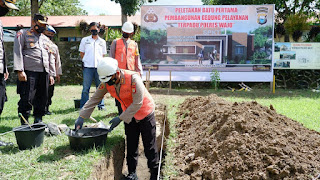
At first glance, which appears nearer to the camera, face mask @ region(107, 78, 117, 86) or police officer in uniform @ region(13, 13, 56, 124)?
face mask @ region(107, 78, 117, 86)

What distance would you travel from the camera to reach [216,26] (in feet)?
36.5

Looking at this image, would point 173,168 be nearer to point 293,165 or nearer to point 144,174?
point 144,174

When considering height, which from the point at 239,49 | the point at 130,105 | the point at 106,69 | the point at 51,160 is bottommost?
the point at 51,160

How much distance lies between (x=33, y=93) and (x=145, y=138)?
6.92 ft

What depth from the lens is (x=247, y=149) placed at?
3479 mm

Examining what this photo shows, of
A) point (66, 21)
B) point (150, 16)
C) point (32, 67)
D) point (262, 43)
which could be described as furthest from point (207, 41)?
point (66, 21)

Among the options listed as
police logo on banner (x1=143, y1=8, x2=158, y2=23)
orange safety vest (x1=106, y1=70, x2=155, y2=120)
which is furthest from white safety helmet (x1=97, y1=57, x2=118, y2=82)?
police logo on banner (x1=143, y1=8, x2=158, y2=23)

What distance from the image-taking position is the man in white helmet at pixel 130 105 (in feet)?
10.6

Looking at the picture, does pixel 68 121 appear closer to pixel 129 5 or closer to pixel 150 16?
pixel 150 16

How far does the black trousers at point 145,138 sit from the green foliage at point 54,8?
24188 millimetres

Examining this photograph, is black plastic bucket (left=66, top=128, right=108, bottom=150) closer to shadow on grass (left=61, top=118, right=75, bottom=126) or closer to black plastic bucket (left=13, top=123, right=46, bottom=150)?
black plastic bucket (left=13, top=123, right=46, bottom=150)

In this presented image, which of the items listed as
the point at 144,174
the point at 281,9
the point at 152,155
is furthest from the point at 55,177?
the point at 281,9

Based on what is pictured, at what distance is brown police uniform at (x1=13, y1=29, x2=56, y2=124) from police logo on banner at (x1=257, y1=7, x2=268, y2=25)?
29.1ft

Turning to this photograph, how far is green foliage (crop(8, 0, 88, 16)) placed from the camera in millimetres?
27675
